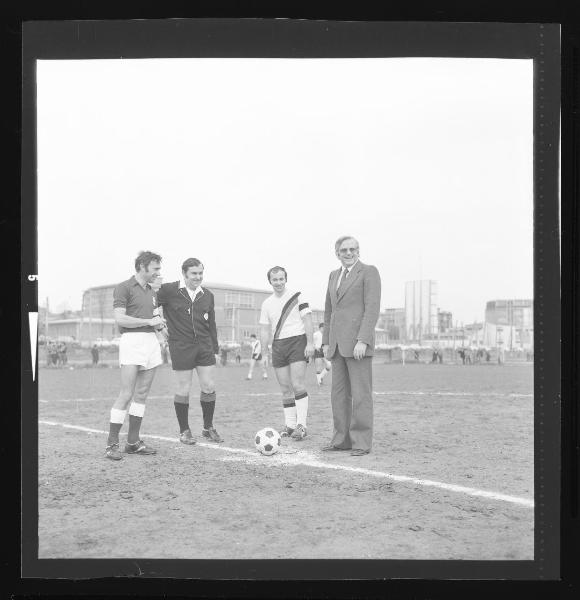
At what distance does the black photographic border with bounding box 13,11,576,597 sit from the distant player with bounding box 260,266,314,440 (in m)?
1.28

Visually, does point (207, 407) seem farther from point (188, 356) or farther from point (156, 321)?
point (156, 321)

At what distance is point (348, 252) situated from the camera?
3904 millimetres

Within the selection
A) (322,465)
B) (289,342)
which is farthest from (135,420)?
(322,465)

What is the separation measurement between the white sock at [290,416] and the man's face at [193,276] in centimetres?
94

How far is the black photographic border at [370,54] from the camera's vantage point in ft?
12.3

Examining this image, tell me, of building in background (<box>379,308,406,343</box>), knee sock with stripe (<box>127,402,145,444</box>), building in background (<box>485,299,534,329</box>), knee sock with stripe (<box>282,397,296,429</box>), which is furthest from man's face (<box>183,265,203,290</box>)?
building in background (<box>485,299,534,329</box>)

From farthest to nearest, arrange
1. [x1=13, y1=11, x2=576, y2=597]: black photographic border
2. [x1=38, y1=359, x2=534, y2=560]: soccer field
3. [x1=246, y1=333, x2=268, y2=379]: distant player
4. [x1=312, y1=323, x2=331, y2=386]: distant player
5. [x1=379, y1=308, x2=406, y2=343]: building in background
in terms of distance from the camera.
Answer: [x1=312, y1=323, x2=331, y2=386]: distant player
[x1=379, y1=308, x2=406, y2=343]: building in background
[x1=246, y1=333, x2=268, y2=379]: distant player
[x1=13, y1=11, x2=576, y2=597]: black photographic border
[x1=38, y1=359, x2=534, y2=560]: soccer field

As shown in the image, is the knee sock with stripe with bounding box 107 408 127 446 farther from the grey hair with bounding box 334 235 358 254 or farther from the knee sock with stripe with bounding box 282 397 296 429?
the grey hair with bounding box 334 235 358 254

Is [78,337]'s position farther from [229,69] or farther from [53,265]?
[229,69]

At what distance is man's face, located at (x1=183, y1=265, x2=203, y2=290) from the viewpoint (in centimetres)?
391

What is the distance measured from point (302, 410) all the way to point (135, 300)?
1.22 meters
